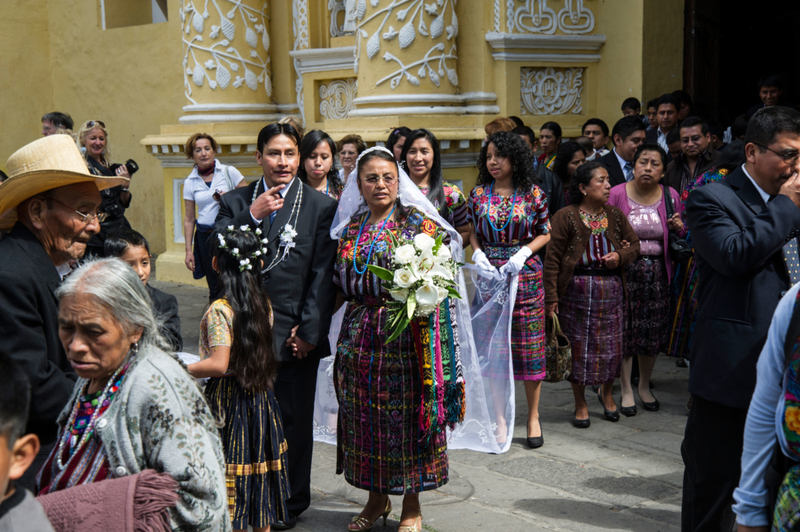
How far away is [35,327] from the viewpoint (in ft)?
8.87

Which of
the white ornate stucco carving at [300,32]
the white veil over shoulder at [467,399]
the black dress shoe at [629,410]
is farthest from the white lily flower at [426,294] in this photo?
the white ornate stucco carving at [300,32]

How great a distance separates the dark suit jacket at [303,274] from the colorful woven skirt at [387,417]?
0.80 ft

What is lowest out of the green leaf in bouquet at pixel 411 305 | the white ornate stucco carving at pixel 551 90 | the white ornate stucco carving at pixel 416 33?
the green leaf in bouquet at pixel 411 305

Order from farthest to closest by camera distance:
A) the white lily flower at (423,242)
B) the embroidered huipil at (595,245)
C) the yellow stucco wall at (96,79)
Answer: the yellow stucco wall at (96,79), the embroidered huipil at (595,245), the white lily flower at (423,242)

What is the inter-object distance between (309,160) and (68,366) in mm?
3255

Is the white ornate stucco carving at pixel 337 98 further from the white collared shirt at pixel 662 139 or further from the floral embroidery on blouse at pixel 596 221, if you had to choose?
the floral embroidery on blouse at pixel 596 221

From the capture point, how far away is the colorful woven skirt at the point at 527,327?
18.1ft

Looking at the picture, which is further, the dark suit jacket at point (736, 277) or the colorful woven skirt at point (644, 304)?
the colorful woven skirt at point (644, 304)

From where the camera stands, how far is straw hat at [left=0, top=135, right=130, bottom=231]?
2816 millimetres

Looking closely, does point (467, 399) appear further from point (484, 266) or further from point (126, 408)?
point (126, 408)

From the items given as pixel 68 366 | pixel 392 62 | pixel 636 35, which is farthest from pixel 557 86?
pixel 68 366

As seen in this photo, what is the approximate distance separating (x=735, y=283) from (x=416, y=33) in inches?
234

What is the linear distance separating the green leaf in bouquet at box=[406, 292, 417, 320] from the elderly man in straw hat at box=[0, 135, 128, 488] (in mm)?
1377

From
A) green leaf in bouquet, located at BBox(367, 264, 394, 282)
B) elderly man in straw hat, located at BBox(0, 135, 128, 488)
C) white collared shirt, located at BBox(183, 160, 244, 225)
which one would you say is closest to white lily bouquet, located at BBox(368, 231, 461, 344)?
green leaf in bouquet, located at BBox(367, 264, 394, 282)
